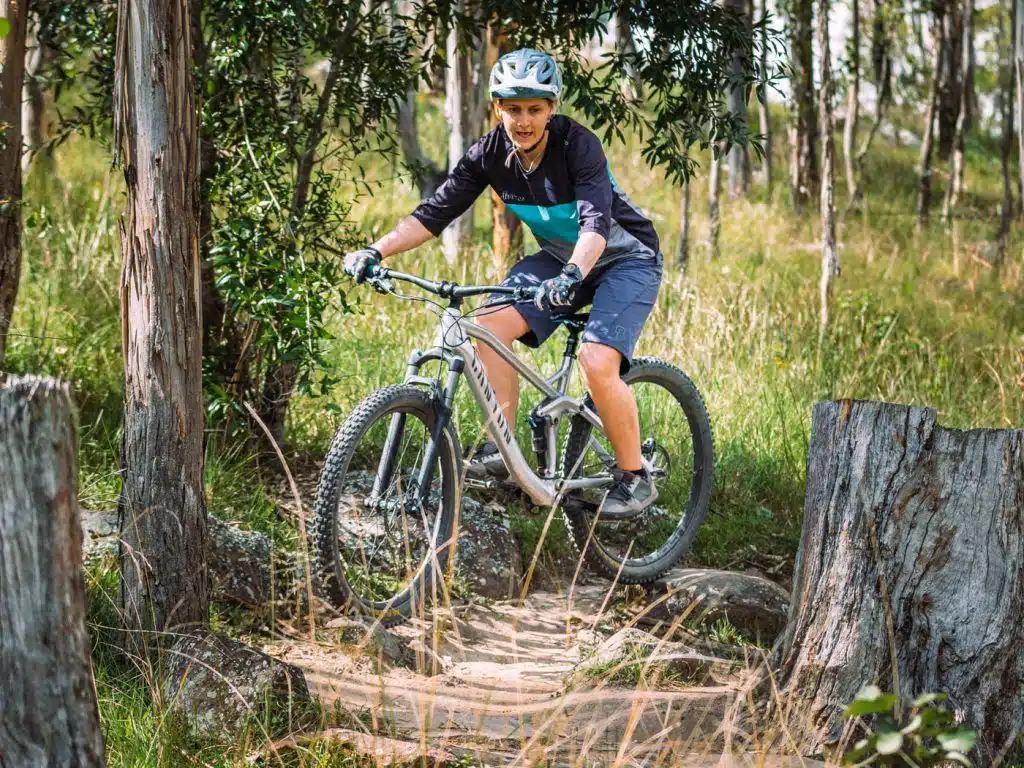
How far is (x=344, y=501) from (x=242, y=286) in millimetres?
1065

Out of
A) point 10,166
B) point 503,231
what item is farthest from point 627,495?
point 503,231

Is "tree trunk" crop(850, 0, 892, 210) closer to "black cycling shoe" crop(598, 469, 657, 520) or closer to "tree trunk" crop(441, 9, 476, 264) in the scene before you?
"tree trunk" crop(441, 9, 476, 264)

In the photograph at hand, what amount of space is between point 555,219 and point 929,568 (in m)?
1.96

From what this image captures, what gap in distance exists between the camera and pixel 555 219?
4578 mm

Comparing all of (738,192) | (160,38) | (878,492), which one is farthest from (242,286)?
(738,192)

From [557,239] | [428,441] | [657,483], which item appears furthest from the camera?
[657,483]

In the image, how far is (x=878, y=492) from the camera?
12.0ft

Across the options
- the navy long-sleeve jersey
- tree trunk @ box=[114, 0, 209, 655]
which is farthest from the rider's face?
tree trunk @ box=[114, 0, 209, 655]

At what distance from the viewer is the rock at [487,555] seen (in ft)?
Answer: 16.7

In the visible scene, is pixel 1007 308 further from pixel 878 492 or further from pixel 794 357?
pixel 878 492

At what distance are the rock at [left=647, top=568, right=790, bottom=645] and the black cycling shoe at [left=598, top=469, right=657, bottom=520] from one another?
392mm

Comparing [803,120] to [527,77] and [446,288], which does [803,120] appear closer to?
[527,77]

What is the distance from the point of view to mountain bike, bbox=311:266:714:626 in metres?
4.00

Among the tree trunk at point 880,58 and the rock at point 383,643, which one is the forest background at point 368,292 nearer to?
the rock at point 383,643
